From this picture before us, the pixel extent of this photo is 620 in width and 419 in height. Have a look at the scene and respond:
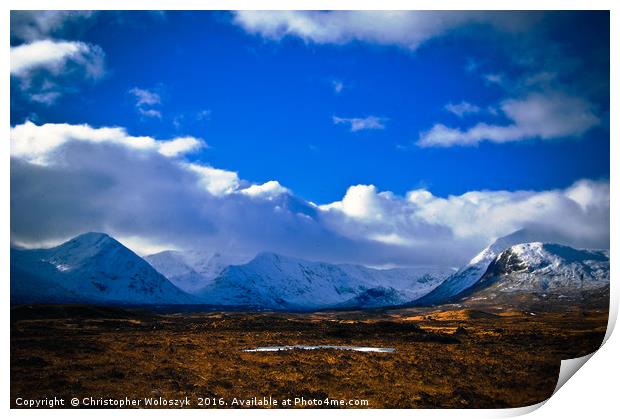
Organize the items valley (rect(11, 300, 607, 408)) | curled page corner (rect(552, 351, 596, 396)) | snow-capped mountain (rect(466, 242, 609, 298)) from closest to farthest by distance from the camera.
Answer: valley (rect(11, 300, 607, 408))
curled page corner (rect(552, 351, 596, 396))
snow-capped mountain (rect(466, 242, 609, 298))

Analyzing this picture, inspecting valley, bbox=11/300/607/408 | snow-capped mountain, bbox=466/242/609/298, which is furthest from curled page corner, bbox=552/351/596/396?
snow-capped mountain, bbox=466/242/609/298

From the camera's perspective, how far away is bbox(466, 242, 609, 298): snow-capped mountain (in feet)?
339

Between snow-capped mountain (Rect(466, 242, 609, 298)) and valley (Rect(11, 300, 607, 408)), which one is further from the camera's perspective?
snow-capped mountain (Rect(466, 242, 609, 298))

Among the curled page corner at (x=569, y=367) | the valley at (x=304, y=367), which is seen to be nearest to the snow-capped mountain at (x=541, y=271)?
the valley at (x=304, y=367)

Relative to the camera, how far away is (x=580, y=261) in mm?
108812

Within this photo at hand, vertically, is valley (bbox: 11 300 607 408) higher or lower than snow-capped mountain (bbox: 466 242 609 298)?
lower

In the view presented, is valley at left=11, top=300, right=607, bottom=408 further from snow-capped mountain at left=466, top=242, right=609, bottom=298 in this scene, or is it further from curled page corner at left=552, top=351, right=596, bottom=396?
snow-capped mountain at left=466, top=242, right=609, bottom=298

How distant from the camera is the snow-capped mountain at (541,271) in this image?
103 meters

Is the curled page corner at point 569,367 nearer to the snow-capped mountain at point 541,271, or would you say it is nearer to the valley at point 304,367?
the valley at point 304,367

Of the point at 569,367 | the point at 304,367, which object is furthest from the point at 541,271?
the point at 304,367

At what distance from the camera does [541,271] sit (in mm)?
145250

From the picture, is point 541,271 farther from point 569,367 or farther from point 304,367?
point 304,367

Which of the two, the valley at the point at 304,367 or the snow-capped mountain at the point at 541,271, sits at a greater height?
the snow-capped mountain at the point at 541,271
